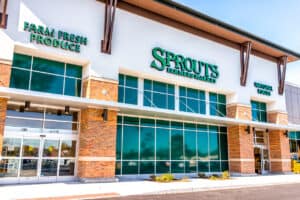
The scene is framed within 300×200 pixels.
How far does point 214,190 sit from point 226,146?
973 centimetres

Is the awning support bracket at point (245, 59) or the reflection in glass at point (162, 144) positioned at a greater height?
the awning support bracket at point (245, 59)

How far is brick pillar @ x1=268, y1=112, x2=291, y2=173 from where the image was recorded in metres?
26.1

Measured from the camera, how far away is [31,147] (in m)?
15.2

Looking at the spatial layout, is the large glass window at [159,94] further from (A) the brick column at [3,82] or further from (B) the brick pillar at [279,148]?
(B) the brick pillar at [279,148]

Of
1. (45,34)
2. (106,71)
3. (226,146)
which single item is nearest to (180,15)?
(106,71)

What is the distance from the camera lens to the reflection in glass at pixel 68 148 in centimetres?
1617

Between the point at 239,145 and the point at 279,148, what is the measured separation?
5962 millimetres

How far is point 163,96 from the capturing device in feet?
67.6

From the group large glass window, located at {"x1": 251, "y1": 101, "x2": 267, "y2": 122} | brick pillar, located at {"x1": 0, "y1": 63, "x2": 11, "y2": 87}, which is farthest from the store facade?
large glass window, located at {"x1": 251, "y1": 101, "x2": 267, "y2": 122}

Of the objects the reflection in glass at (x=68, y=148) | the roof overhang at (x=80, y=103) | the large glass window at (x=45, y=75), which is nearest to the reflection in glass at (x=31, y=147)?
the reflection in glass at (x=68, y=148)

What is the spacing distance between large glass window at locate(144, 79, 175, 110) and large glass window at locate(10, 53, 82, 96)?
4.91 meters

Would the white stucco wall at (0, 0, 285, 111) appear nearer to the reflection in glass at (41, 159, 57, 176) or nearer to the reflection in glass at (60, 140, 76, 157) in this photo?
the reflection in glass at (60, 140, 76, 157)

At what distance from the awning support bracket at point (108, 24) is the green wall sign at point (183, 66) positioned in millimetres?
3572

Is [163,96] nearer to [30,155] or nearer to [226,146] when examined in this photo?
[226,146]
